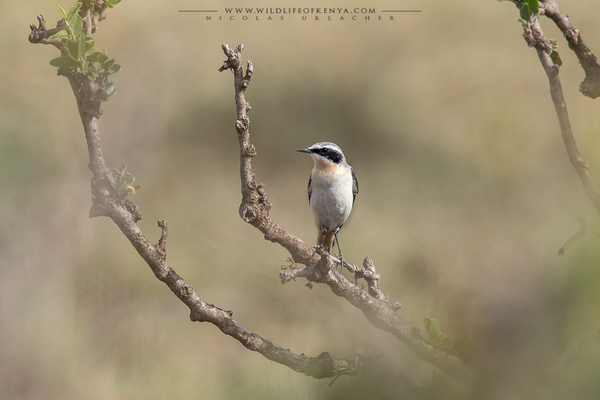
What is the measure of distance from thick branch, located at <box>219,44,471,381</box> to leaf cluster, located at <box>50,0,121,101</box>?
12cm

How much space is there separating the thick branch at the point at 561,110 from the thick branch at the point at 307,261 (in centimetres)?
15

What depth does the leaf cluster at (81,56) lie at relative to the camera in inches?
17.4

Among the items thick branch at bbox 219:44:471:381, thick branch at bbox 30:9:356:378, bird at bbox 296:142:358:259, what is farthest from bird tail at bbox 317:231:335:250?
thick branch at bbox 30:9:356:378

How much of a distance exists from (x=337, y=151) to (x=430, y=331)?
588 mm

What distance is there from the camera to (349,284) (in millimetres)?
681

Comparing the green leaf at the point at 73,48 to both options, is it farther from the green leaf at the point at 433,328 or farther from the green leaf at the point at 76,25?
the green leaf at the point at 433,328

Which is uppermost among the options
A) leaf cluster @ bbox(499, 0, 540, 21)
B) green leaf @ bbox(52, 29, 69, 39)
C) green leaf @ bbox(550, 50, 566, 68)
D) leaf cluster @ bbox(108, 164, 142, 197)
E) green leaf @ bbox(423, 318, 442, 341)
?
leaf cluster @ bbox(499, 0, 540, 21)

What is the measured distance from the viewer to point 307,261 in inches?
25.1

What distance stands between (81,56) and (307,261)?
374 mm

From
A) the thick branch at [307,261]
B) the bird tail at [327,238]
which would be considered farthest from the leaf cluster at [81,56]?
the bird tail at [327,238]

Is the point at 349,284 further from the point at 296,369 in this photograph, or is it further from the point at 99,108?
the point at 99,108

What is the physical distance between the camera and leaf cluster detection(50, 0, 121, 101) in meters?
0.44

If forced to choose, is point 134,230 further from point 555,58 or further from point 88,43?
point 555,58

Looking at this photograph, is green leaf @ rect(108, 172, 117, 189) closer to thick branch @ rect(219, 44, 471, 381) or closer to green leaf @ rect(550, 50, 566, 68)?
thick branch @ rect(219, 44, 471, 381)
